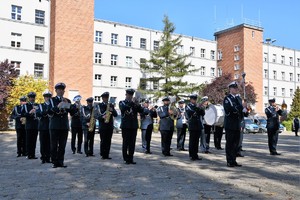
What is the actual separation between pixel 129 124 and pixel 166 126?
104 inches

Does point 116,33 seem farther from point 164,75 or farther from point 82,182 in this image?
point 82,182

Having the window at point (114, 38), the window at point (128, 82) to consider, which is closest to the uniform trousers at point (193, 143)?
the window at point (128, 82)

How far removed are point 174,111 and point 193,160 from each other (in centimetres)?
225

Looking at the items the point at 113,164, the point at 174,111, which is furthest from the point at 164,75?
the point at 113,164

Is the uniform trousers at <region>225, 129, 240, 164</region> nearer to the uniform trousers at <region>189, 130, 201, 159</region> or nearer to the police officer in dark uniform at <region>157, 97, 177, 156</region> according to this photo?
the uniform trousers at <region>189, 130, 201, 159</region>

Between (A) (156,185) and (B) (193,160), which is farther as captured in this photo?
(B) (193,160)

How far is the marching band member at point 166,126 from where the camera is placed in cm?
1267

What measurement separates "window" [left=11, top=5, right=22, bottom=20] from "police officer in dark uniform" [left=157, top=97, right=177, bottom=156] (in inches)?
1422

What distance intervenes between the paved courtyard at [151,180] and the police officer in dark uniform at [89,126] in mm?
1600

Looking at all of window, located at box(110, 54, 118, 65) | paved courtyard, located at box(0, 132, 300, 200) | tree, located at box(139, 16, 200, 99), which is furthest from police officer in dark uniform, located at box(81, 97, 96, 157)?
window, located at box(110, 54, 118, 65)

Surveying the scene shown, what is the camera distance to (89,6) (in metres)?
47.5

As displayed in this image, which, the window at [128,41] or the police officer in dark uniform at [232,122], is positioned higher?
the window at [128,41]

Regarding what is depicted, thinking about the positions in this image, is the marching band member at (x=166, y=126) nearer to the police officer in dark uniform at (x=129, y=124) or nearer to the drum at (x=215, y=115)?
the drum at (x=215, y=115)

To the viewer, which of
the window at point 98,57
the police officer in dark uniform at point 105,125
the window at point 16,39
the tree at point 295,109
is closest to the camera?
the police officer in dark uniform at point 105,125
